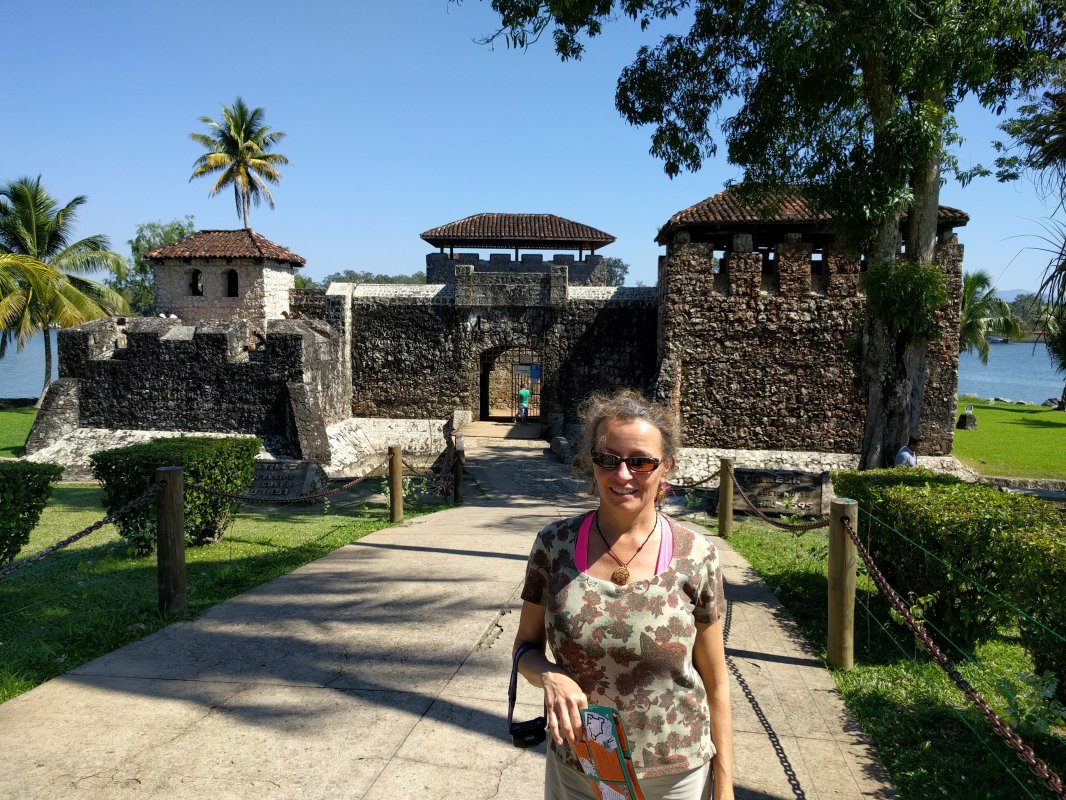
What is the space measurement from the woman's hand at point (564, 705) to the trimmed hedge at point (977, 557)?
8.02 ft

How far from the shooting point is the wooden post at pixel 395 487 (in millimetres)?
8836

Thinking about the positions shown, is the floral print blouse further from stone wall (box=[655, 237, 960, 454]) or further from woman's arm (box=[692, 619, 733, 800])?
stone wall (box=[655, 237, 960, 454])

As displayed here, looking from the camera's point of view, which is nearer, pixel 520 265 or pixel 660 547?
pixel 660 547

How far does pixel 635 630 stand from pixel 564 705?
28 cm

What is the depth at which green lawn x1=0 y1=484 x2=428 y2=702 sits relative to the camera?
14.7 ft

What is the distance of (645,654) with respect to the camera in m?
1.99

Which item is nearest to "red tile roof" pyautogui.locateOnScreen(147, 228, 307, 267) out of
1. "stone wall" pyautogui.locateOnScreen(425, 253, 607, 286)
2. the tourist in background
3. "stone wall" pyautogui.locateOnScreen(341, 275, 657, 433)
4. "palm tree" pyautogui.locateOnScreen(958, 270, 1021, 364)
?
"stone wall" pyautogui.locateOnScreen(341, 275, 657, 433)

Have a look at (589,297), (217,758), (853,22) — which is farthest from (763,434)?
(217,758)

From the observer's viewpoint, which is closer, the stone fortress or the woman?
the woman

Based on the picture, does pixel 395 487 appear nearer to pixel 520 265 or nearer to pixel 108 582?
pixel 108 582

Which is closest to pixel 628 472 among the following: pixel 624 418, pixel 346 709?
pixel 624 418

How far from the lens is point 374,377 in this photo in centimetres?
1812

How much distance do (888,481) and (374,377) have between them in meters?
13.8

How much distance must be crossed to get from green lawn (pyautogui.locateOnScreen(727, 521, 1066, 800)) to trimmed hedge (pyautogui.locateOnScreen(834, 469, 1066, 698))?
25cm
